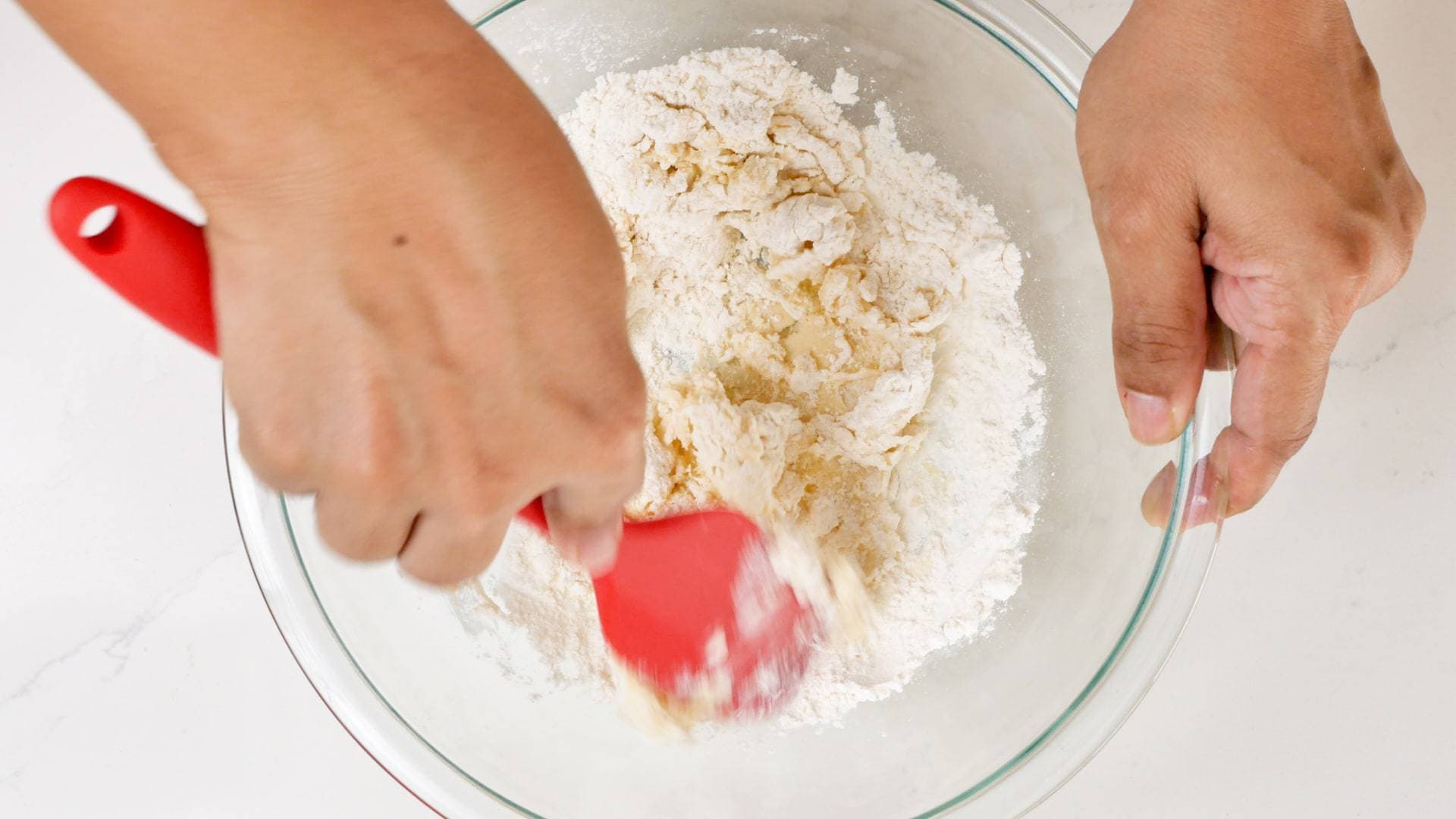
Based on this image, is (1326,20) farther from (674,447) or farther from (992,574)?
(674,447)

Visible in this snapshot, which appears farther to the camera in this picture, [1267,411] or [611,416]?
[1267,411]

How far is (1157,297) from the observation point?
2.51 ft

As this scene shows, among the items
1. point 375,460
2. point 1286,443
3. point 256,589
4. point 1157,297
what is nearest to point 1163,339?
point 1157,297

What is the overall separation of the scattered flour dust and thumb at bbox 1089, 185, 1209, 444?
17 centimetres

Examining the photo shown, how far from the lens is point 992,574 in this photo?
949 mm

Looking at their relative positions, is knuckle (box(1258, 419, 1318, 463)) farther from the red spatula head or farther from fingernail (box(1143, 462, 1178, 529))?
the red spatula head

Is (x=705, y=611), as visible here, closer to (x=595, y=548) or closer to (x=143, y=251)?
(x=595, y=548)

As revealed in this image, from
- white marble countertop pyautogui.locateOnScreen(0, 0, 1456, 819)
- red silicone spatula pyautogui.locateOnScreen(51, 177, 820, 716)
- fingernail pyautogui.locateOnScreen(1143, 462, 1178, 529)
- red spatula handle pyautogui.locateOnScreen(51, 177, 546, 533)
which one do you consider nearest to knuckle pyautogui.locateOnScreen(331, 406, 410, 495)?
red spatula handle pyautogui.locateOnScreen(51, 177, 546, 533)

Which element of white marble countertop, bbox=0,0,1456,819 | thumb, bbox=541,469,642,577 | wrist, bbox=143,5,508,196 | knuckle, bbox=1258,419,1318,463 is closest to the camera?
wrist, bbox=143,5,508,196

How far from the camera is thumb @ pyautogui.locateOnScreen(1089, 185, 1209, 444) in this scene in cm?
76

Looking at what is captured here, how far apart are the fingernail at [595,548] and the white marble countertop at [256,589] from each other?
0.48 m

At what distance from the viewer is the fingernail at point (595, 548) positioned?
0.74 metres

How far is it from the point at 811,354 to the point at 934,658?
326 millimetres

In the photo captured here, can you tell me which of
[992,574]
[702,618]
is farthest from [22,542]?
[992,574]
